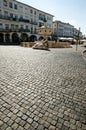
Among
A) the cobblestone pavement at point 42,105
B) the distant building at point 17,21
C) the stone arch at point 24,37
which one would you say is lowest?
the cobblestone pavement at point 42,105

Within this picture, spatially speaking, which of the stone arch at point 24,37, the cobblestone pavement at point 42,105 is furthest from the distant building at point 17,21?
the cobblestone pavement at point 42,105

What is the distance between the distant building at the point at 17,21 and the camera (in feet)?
109

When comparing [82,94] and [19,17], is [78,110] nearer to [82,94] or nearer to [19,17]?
[82,94]

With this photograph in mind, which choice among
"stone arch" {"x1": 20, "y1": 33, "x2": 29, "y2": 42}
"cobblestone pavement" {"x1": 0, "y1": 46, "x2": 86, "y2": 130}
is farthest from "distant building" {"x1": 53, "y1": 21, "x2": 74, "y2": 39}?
"cobblestone pavement" {"x1": 0, "y1": 46, "x2": 86, "y2": 130}

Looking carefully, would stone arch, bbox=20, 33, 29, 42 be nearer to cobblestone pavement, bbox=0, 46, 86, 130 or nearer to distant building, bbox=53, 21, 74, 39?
distant building, bbox=53, 21, 74, 39

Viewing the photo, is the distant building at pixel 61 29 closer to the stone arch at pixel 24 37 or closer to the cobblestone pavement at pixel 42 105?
the stone arch at pixel 24 37

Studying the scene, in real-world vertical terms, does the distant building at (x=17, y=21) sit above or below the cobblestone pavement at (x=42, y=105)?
above

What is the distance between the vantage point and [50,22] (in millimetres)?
50688

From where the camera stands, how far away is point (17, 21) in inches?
1414

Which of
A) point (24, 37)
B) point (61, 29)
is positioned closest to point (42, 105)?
point (24, 37)

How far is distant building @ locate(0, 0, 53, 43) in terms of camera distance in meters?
33.2

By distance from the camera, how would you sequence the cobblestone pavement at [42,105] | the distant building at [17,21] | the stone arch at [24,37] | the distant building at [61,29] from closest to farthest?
1. the cobblestone pavement at [42,105]
2. the distant building at [17,21]
3. the stone arch at [24,37]
4. the distant building at [61,29]

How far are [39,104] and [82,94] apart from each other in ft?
5.61

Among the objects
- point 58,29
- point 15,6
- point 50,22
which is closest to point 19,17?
point 15,6
